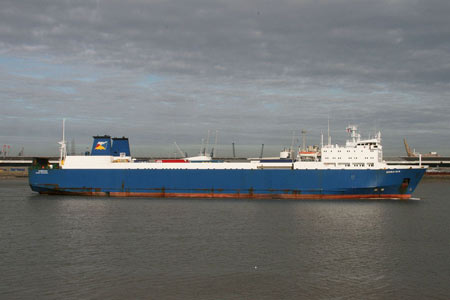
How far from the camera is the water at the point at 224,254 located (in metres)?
Answer: 15.9

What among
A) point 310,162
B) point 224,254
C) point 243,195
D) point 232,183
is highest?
point 310,162

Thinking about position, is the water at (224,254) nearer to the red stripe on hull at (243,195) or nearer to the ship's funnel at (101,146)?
the red stripe on hull at (243,195)

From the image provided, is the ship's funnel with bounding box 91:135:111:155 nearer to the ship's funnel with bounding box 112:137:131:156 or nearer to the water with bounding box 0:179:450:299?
the ship's funnel with bounding box 112:137:131:156

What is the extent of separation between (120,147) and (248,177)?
58.5 feet

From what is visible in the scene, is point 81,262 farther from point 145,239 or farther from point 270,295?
point 270,295

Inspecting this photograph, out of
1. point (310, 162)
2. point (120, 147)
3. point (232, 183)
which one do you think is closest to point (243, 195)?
point (232, 183)

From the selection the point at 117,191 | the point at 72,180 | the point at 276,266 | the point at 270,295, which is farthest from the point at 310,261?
the point at 72,180

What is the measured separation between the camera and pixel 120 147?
174 feet

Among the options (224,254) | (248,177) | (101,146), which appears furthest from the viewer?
(101,146)

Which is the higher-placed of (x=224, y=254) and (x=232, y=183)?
(x=232, y=183)

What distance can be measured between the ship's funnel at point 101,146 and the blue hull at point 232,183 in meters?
3.38

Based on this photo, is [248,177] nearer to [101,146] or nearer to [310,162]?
[310,162]

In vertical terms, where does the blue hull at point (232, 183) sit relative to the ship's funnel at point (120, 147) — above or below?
below

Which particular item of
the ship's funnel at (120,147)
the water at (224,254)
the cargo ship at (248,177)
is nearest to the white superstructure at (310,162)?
the cargo ship at (248,177)
